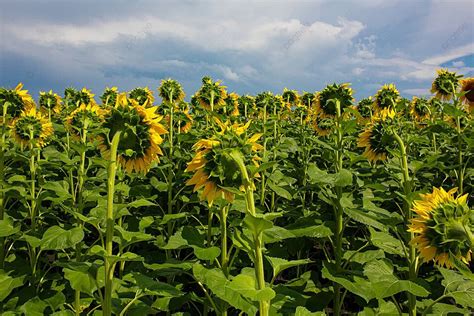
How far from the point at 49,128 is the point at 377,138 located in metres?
3.81

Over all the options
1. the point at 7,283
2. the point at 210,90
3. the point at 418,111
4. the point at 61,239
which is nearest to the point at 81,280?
the point at 61,239

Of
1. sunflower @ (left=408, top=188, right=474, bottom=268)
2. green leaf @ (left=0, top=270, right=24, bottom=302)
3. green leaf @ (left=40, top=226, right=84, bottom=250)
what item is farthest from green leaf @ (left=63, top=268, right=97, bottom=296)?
sunflower @ (left=408, top=188, right=474, bottom=268)

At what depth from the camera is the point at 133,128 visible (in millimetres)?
2334

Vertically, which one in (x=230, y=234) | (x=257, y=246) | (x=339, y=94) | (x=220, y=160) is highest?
(x=339, y=94)

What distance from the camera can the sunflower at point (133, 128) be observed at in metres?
2.34

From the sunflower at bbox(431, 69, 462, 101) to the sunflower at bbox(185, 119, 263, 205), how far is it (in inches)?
217

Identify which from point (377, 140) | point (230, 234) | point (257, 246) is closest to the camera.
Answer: point (257, 246)

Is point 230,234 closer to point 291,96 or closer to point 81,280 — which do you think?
point 81,280

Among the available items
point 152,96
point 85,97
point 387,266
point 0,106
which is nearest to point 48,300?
point 387,266

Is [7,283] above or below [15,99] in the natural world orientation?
below

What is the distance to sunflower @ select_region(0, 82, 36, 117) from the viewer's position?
4816 mm

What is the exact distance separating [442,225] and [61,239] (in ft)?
7.39

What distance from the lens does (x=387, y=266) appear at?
110 inches

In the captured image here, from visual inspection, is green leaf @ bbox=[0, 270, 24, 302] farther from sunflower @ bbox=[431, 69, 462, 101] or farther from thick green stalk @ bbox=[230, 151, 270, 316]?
sunflower @ bbox=[431, 69, 462, 101]
